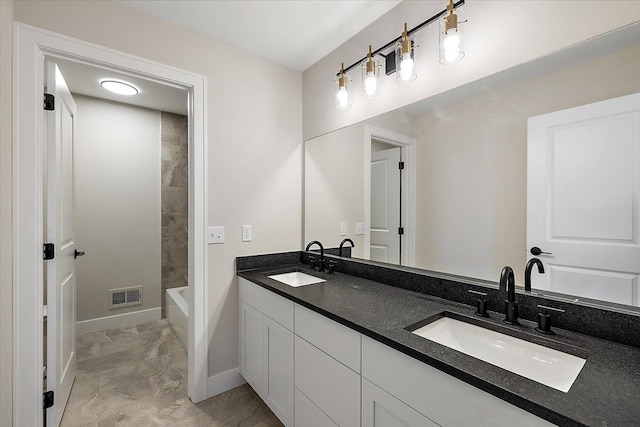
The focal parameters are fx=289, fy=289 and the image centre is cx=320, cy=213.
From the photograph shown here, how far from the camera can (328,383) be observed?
124 cm

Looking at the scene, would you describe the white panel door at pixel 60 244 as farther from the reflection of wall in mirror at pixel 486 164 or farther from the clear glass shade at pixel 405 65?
the reflection of wall in mirror at pixel 486 164

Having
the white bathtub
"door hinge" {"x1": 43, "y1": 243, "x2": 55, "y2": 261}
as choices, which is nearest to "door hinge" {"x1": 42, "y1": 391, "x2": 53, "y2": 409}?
"door hinge" {"x1": 43, "y1": 243, "x2": 55, "y2": 261}

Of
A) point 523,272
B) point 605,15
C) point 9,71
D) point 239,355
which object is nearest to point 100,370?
point 239,355

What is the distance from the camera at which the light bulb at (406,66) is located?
1.50 metres

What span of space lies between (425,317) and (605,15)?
1.25 metres

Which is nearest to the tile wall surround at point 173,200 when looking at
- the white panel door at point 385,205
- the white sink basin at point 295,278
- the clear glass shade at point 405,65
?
the white sink basin at point 295,278

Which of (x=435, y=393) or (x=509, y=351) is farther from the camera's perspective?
(x=509, y=351)

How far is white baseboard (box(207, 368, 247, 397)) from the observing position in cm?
200

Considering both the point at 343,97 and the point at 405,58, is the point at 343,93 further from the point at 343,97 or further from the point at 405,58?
the point at 405,58

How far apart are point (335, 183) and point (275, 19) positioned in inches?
44.6

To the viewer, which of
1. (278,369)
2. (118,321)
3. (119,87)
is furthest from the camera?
(118,321)

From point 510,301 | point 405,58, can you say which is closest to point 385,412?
point 510,301

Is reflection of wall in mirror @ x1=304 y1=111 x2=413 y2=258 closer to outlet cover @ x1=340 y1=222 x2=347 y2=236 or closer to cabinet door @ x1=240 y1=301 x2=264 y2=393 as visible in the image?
outlet cover @ x1=340 y1=222 x2=347 y2=236

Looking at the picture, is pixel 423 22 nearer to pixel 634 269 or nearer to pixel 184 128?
pixel 634 269
